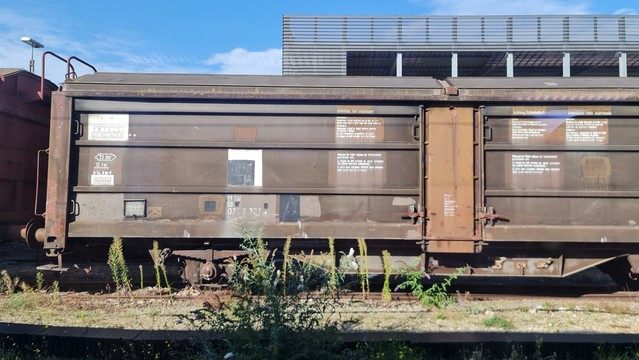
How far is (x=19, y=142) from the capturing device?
6.63m

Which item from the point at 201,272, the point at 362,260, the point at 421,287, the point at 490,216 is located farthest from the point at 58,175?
the point at 490,216

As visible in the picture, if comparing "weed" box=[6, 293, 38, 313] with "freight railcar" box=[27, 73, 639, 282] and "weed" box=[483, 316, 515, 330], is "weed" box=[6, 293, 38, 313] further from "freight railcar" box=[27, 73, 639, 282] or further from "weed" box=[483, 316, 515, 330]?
"weed" box=[483, 316, 515, 330]

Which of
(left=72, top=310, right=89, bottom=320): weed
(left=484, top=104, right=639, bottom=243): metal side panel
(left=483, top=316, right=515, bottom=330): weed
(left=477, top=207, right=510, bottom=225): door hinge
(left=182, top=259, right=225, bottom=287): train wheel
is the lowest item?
(left=72, top=310, right=89, bottom=320): weed

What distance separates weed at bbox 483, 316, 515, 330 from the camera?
5070 mm

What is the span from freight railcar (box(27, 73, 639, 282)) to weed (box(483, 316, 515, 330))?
94cm

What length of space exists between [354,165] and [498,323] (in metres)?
2.70

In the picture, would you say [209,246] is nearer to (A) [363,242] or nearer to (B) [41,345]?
(A) [363,242]

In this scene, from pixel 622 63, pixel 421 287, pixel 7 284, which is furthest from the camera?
pixel 622 63

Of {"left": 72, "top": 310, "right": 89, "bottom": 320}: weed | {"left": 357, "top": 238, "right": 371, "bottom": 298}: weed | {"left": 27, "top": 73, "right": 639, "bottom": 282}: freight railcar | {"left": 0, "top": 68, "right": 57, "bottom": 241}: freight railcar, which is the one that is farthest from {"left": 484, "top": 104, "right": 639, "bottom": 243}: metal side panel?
{"left": 0, "top": 68, "right": 57, "bottom": 241}: freight railcar

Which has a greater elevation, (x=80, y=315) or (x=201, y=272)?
(x=201, y=272)

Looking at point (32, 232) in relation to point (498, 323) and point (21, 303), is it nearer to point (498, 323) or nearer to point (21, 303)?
point (21, 303)

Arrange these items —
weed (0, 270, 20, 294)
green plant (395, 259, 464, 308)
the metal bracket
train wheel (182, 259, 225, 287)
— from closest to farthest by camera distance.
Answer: the metal bracket, green plant (395, 259, 464, 308), train wheel (182, 259, 225, 287), weed (0, 270, 20, 294)

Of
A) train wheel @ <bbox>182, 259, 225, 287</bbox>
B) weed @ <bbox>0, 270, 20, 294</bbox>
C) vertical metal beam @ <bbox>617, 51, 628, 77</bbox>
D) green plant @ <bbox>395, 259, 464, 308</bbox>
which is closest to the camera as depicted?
green plant @ <bbox>395, 259, 464, 308</bbox>

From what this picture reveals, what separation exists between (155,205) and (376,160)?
10.4ft
